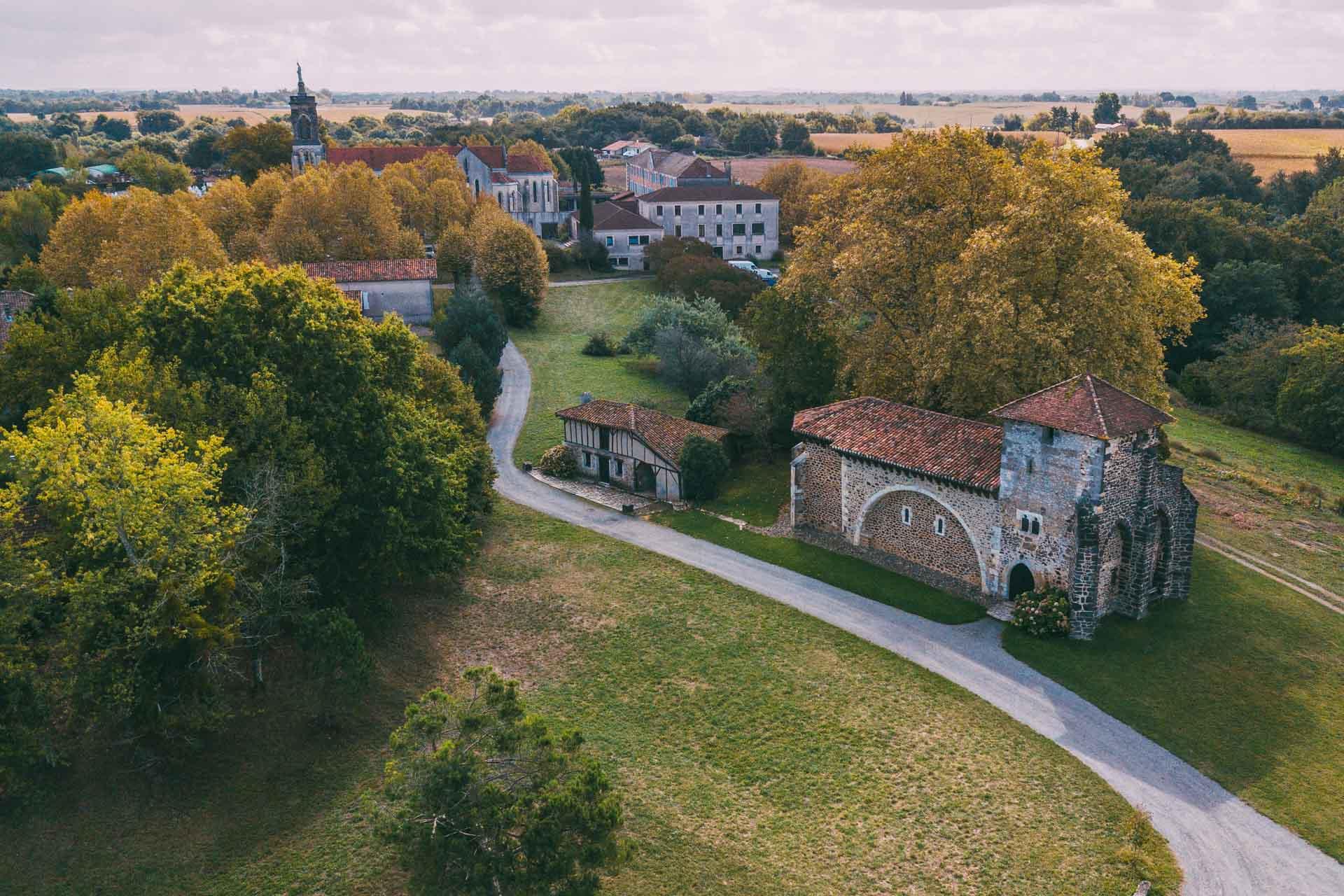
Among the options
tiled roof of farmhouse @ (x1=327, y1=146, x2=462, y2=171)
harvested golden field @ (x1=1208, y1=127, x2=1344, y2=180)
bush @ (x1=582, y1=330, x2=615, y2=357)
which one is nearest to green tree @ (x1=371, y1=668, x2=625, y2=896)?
bush @ (x1=582, y1=330, x2=615, y2=357)

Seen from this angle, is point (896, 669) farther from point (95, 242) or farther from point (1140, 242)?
point (95, 242)

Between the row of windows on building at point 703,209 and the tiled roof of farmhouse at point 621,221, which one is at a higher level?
the row of windows on building at point 703,209

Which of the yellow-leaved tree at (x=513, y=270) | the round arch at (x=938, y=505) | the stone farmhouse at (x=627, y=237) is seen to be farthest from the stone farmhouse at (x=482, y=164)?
the round arch at (x=938, y=505)

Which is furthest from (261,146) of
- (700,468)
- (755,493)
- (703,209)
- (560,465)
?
(755,493)

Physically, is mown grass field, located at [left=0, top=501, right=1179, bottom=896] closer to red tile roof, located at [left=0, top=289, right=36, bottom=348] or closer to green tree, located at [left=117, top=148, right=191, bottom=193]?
red tile roof, located at [left=0, top=289, right=36, bottom=348]

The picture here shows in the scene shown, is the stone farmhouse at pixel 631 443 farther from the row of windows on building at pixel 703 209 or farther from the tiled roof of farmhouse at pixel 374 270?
the row of windows on building at pixel 703 209

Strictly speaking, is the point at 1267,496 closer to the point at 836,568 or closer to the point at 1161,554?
the point at 1161,554

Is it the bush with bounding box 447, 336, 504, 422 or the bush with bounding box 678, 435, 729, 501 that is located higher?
the bush with bounding box 447, 336, 504, 422
